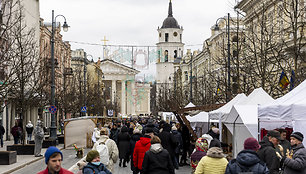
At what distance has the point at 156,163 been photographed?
985 centimetres

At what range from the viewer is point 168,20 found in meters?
156

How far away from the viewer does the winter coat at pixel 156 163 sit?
9.86 m

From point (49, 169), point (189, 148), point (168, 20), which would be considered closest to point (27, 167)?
point (189, 148)

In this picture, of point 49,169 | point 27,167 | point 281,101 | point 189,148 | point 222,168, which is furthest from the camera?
point 189,148

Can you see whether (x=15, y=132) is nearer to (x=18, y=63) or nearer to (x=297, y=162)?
(x=18, y=63)

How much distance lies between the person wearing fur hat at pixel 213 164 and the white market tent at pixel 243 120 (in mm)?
6696

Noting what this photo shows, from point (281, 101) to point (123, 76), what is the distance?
135 meters

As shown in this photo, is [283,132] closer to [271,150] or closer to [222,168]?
[271,150]

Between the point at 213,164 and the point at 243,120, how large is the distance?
22.5 ft

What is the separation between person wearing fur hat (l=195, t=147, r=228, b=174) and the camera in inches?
322

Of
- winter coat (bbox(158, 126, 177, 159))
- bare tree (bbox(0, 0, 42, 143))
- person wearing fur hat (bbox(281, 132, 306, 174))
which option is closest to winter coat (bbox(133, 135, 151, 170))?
winter coat (bbox(158, 126, 177, 159))

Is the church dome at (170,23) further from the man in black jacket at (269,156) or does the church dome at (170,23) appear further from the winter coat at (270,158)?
the winter coat at (270,158)

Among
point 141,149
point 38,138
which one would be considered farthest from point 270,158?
point 38,138

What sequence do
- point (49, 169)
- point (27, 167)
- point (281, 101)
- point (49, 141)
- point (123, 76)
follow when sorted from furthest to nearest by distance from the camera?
point (123, 76)
point (49, 141)
point (27, 167)
point (281, 101)
point (49, 169)
